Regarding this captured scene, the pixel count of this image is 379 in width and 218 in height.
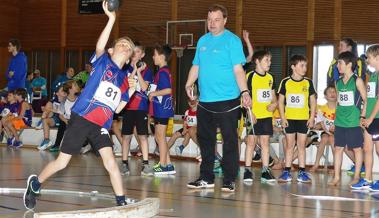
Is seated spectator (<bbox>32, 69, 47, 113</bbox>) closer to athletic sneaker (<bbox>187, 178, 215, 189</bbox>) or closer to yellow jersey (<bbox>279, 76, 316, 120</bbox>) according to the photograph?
yellow jersey (<bbox>279, 76, 316, 120</bbox>)

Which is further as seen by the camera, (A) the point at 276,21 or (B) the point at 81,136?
(A) the point at 276,21

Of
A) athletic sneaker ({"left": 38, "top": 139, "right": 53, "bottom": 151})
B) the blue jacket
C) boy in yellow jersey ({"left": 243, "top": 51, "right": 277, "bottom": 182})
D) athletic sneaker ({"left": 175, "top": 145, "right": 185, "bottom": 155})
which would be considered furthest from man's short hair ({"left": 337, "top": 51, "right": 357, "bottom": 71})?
athletic sneaker ({"left": 38, "top": 139, "right": 53, "bottom": 151})

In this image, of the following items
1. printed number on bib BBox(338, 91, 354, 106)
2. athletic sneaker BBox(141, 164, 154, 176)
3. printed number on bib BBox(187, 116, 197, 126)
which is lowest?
athletic sneaker BBox(141, 164, 154, 176)

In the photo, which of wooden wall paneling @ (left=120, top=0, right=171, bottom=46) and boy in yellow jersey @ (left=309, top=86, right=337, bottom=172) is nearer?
boy in yellow jersey @ (left=309, top=86, right=337, bottom=172)

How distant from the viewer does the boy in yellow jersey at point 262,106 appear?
8.23 meters

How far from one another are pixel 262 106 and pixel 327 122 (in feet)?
7.90

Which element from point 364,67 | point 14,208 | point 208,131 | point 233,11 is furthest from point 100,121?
point 233,11

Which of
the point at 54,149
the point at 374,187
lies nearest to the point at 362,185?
the point at 374,187

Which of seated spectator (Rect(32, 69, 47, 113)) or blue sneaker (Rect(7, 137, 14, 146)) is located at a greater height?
seated spectator (Rect(32, 69, 47, 113))

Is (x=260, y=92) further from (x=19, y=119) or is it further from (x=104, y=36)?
(x=19, y=119)

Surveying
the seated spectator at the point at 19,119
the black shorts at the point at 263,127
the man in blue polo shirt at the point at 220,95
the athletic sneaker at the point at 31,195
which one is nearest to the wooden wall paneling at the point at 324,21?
the seated spectator at the point at 19,119

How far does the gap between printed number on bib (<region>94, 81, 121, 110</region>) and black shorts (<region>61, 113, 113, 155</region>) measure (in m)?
0.21

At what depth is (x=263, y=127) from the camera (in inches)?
327

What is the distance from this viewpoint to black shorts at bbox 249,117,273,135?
8.28m
